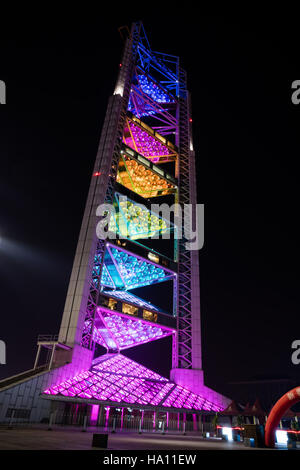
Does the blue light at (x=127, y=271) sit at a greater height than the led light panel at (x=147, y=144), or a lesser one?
lesser

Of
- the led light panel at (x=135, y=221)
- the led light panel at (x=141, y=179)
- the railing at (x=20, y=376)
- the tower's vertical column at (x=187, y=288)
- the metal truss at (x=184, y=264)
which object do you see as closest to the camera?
the railing at (x=20, y=376)

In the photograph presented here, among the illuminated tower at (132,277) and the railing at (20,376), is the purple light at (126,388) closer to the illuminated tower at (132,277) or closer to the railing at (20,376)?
the illuminated tower at (132,277)

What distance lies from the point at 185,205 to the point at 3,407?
40937 mm

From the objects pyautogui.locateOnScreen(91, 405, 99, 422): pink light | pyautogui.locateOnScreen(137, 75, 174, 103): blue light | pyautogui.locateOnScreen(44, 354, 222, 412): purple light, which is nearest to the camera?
pyautogui.locateOnScreen(91, 405, 99, 422): pink light

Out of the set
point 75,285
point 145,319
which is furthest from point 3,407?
point 145,319

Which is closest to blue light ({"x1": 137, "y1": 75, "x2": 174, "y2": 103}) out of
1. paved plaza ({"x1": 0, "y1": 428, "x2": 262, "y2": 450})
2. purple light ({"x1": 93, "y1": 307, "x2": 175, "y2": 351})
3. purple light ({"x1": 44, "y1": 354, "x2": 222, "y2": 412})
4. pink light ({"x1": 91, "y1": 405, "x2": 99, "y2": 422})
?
purple light ({"x1": 93, "y1": 307, "x2": 175, "y2": 351})

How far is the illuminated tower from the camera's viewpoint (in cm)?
2872

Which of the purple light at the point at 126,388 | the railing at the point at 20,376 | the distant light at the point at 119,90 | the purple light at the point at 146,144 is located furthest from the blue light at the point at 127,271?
the distant light at the point at 119,90

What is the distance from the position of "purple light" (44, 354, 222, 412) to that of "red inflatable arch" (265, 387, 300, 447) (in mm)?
15283

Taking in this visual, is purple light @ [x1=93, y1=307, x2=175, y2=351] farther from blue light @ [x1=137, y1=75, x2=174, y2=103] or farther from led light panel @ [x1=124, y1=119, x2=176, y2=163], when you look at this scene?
blue light @ [x1=137, y1=75, x2=174, y2=103]

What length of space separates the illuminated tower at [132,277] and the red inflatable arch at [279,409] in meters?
15.0

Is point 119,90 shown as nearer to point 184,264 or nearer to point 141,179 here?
point 141,179

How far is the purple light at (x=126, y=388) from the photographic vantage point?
1006 inches
